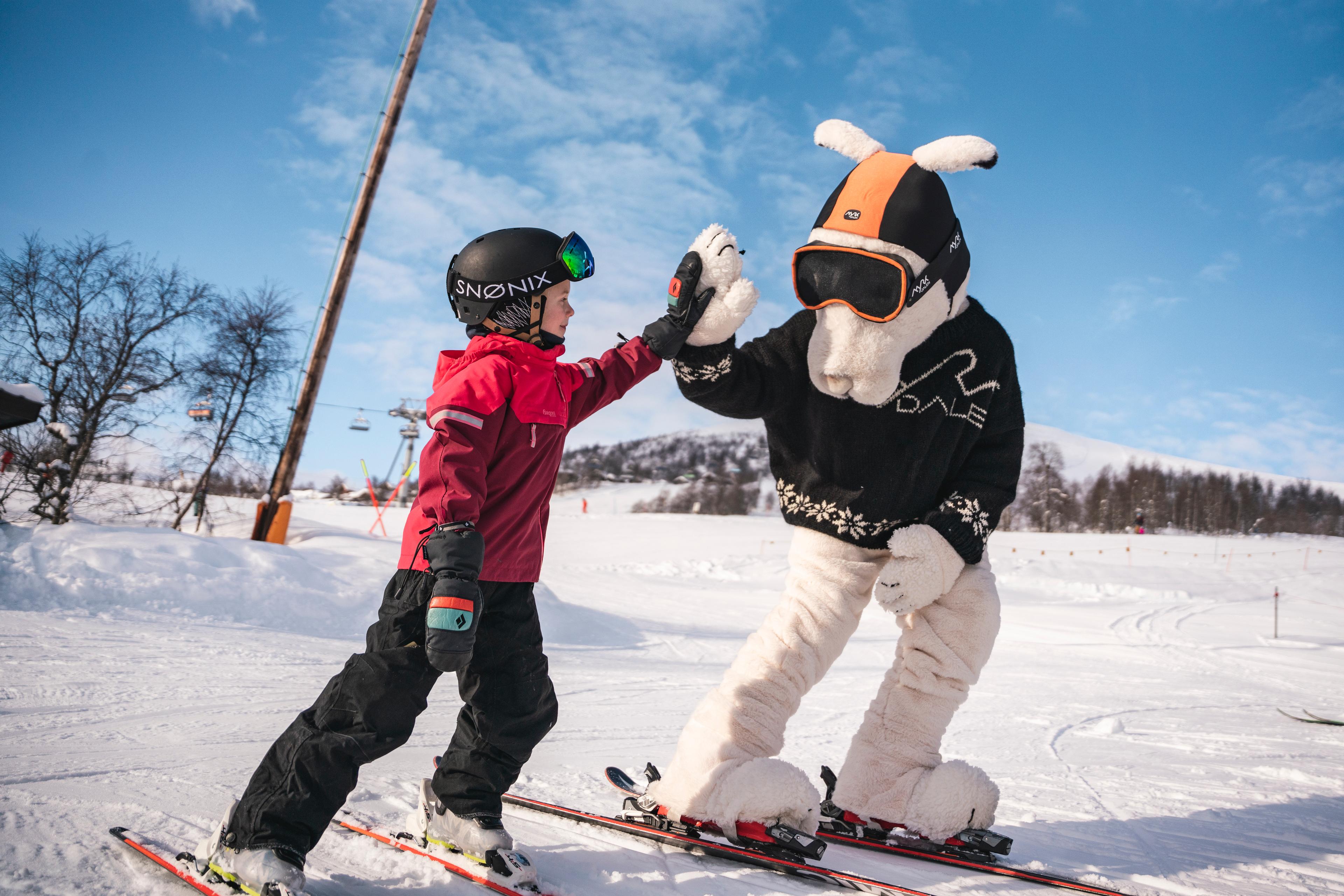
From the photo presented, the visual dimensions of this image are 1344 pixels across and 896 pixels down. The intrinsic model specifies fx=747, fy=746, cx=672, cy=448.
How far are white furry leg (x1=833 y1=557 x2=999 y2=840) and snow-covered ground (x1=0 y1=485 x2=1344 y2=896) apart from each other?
0.77 ft

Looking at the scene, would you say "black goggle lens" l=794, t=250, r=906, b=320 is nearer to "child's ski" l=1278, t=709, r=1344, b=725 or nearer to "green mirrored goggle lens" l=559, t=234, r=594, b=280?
"green mirrored goggle lens" l=559, t=234, r=594, b=280

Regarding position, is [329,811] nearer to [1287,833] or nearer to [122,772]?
[122,772]

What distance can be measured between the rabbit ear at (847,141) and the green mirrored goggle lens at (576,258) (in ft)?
3.21

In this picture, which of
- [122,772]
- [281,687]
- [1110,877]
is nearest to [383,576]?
[281,687]

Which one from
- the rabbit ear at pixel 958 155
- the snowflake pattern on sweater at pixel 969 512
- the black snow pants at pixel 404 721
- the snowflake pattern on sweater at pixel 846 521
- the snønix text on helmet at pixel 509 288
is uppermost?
the rabbit ear at pixel 958 155

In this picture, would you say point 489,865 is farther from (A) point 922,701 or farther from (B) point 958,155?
(B) point 958,155

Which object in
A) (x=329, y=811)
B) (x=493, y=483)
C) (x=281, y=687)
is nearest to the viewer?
(x=329, y=811)

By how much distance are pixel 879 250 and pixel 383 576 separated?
655 centimetres

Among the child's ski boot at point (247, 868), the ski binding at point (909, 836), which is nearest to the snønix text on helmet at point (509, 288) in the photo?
the child's ski boot at point (247, 868)

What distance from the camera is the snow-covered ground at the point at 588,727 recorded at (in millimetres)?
1936

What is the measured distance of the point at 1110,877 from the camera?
2104mm

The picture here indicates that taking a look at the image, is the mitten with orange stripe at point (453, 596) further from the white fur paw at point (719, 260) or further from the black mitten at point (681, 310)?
the white fur paw at point (719, 260)

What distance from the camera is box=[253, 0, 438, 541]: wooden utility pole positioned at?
362 inches

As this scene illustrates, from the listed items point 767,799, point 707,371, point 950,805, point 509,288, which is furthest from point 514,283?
point 950,805
